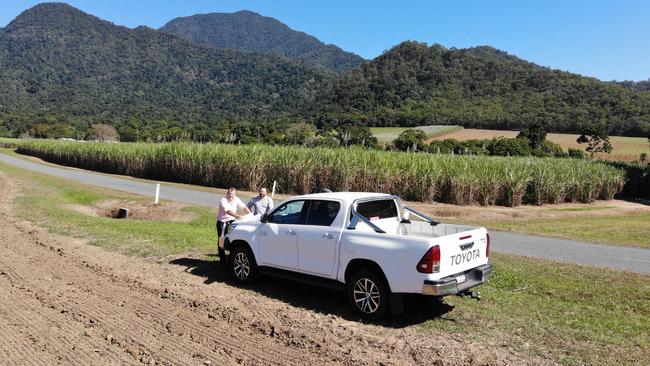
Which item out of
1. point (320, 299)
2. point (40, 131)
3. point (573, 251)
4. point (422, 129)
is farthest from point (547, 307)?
point (40, 131)

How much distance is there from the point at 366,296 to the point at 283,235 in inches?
75.8

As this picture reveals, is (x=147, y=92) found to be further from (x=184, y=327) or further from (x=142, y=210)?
(x=184, y=327)

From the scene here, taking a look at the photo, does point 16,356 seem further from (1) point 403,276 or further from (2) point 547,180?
(2) point 547,180

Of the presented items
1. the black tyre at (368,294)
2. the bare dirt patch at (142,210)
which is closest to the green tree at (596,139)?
the bare dirt patch at (142,210)

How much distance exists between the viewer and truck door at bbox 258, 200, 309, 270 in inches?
333

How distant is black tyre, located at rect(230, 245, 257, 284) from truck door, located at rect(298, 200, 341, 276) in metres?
1.27

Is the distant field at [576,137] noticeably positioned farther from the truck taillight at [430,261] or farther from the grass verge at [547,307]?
the truck taillight at [430,261]

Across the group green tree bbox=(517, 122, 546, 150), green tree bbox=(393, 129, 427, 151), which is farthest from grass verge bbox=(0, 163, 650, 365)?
green tree bbox=(517, 122, 546, 150)

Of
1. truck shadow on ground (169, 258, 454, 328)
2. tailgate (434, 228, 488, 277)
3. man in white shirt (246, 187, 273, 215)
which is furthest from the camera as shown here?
man in white shirt (246, 187, 273, 215)

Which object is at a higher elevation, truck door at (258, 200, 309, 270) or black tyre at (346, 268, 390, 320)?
truck door at (258, 200, 309, 270)

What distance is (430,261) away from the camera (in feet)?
22.0

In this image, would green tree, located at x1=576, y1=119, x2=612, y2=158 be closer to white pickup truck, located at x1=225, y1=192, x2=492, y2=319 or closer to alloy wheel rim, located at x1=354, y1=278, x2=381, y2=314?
white pickup truck, located at x1=225, y1=192, x2=492, y2=319

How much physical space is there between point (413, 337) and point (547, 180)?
76.0 feet

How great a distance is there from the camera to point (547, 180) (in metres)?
27.1
